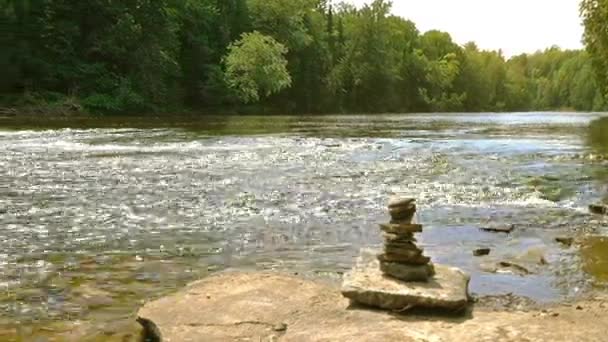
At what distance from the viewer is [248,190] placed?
16531 millimetres

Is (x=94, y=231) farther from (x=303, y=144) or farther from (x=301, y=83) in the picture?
(x=301, y=83)

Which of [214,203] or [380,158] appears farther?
[380,158]

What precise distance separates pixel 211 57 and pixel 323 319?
8053 centimetres

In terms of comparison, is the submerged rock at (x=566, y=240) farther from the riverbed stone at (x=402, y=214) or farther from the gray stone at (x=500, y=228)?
the riverbed stone at (x=402, y=214)

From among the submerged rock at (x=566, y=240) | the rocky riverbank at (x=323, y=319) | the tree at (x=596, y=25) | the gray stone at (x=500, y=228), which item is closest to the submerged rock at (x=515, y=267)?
the rocky riverbank at (x=323, y=319)

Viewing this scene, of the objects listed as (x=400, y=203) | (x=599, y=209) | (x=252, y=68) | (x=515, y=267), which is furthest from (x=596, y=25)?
(x=252, y=68)

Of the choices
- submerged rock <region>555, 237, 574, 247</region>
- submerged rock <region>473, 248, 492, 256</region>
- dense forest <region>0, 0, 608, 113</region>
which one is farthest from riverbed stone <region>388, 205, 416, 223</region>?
dense forest <region>0, 0, 608, 113</region>

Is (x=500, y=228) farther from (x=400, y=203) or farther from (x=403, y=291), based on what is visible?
(x=403, y=291)

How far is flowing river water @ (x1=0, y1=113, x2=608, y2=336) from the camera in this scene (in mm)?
8570

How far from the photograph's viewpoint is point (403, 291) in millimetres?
7023

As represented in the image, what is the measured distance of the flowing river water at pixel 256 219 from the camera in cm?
857

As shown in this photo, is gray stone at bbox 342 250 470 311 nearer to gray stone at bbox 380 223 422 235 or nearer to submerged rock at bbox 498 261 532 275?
gray stone at bbox 380 223 422 235

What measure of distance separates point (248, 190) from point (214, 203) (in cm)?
198

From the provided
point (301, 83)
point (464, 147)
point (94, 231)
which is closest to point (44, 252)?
point (94, 231)
